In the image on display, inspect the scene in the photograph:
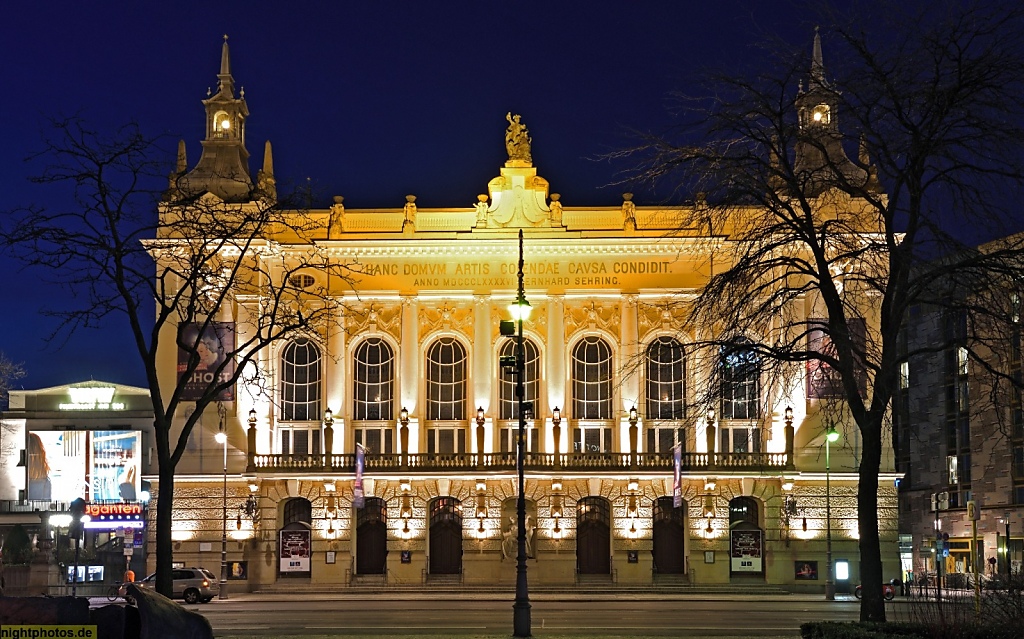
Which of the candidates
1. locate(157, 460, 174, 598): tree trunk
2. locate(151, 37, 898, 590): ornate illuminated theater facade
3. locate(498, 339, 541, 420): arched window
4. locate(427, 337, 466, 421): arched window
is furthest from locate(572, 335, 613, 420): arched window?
locate(157, 460, 174, 598): tree trunk

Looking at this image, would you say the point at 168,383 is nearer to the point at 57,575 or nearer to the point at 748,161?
the point at 57,575

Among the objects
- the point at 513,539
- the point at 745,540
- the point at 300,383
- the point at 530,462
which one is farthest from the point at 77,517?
the point at 745,540

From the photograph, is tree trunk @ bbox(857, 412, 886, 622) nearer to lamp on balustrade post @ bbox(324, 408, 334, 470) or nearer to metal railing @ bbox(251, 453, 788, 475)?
metal railing @ bbox(251, 453, 788, 475)

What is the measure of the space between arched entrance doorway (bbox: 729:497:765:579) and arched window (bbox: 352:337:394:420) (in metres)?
19.2

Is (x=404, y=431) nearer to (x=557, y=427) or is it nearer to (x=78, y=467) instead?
(x=557, y=427)

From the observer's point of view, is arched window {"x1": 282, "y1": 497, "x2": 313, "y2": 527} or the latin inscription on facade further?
the latin inscription on facade

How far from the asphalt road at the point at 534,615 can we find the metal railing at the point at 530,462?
8711mm

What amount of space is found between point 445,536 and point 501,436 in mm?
6112

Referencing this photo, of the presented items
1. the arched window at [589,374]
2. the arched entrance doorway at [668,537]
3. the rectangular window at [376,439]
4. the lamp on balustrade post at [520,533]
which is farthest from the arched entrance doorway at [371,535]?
the lamp on balustrade post at [520,533]

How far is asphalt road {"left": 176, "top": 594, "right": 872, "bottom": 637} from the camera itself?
3647 centimetres

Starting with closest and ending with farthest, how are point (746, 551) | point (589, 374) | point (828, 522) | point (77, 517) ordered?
point (77, 517) < point (828, 522) < point (746, 551) < point (589, 374)

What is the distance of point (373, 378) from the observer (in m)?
72.1

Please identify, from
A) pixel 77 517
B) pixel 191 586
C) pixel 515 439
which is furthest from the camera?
pixel 515 439

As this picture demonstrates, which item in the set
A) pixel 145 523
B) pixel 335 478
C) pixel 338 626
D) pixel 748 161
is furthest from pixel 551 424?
pixel 748 161
